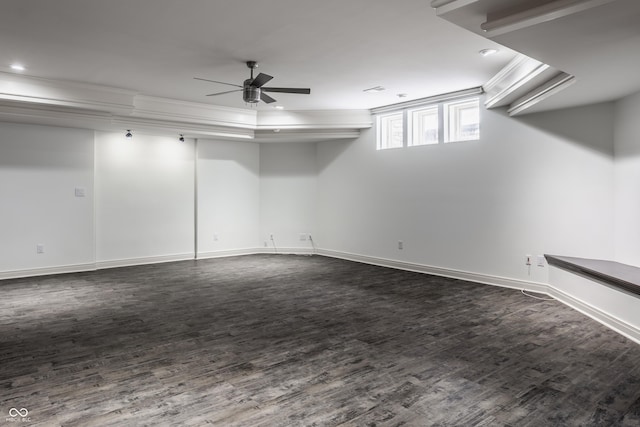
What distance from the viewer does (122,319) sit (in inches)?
158

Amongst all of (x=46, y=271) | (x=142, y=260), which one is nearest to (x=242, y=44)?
(x=142, y=260)

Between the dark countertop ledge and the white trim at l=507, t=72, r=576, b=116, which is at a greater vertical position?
the white trim at l=507, t=72, r=576, b=116

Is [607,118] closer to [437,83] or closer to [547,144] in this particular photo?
[547,144]

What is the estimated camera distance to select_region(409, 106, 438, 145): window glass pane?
20.9 ft

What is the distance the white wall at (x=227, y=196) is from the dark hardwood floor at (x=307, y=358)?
271cm

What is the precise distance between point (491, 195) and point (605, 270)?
1.82 meters

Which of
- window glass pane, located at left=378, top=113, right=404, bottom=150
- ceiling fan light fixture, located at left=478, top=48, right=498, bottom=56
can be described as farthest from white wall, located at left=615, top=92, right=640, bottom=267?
window glass pane, located at left=378, top=113, right=404, bottom=150

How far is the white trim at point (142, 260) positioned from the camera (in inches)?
264

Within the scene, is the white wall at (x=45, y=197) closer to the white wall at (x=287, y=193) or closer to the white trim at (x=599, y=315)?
the white wall at (x=287, y=193)

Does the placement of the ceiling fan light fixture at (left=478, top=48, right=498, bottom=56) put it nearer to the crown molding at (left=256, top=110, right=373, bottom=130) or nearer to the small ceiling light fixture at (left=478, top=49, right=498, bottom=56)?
the small ceiling light fixture at (left=478, top=49, right=498, bottom=56)

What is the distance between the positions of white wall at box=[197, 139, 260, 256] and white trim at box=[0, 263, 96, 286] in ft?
6.37

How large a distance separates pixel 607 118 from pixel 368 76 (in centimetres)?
277

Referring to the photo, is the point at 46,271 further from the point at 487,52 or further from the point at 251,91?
the point at 487,52

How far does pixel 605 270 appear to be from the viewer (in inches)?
160
